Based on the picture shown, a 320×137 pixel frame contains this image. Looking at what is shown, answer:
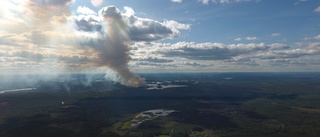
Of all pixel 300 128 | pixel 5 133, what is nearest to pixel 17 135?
pixel 5 133

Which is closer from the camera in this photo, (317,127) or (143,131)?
(143,131)

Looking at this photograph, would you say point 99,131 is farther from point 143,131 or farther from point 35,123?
point 35,123

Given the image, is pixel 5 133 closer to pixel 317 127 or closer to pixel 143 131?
pixel 143 131

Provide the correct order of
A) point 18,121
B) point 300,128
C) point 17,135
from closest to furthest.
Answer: point 17,135, point 300,128, point 18,121

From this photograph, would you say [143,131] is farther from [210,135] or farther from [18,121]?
[18,121]

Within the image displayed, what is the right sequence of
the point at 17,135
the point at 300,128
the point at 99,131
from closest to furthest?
the point at 17,135 < the point at 99,131 < the point at 300,128

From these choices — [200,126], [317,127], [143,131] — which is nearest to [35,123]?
[143,131]

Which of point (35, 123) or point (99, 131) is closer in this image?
point (99, 131)

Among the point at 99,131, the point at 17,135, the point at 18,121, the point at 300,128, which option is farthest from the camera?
the point at 18,121
